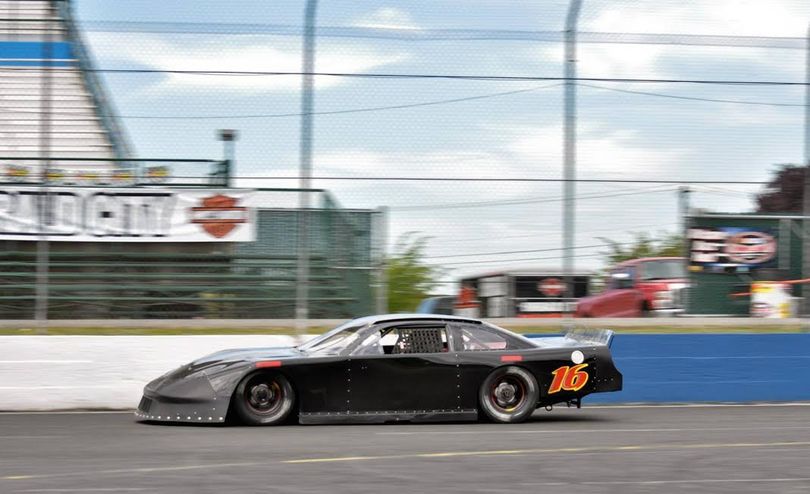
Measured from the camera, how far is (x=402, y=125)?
44.9 ft

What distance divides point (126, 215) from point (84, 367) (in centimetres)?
328

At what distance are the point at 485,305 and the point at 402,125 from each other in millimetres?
2515

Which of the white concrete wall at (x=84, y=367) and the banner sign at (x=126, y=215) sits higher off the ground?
the banner sign at (x=126, y=215)

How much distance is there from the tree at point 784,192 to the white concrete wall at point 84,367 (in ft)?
22.9

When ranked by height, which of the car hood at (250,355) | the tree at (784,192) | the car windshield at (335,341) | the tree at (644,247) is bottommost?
the car hood at (250,355)

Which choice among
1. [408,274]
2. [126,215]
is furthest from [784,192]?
[126,215]

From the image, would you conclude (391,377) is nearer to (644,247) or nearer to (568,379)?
(568,379)

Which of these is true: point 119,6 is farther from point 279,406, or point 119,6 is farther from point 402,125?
point 279,406

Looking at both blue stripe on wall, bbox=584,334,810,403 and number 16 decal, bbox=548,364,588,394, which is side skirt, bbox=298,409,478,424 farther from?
blue stripe on wall, bbox=584,334,810,403

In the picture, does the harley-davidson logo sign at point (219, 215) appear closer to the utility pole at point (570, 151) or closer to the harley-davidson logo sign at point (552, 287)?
the harley-davidson logo sign at point (552, 287)

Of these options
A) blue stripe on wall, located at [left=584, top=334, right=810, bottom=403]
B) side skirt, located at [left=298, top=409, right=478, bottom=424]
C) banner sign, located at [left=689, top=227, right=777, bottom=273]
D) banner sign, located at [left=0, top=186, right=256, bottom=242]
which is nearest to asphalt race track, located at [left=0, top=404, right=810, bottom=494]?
side skirt, located at [left=298, top=409, right=478, bottom=424]

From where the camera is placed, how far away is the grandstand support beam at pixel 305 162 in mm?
13719

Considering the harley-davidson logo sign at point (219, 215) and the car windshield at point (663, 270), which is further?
the harley-davidson logo sign at point (219, 215)

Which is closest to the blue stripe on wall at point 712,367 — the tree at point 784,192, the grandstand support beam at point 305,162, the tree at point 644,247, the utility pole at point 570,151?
the utility pole at point 570,151
